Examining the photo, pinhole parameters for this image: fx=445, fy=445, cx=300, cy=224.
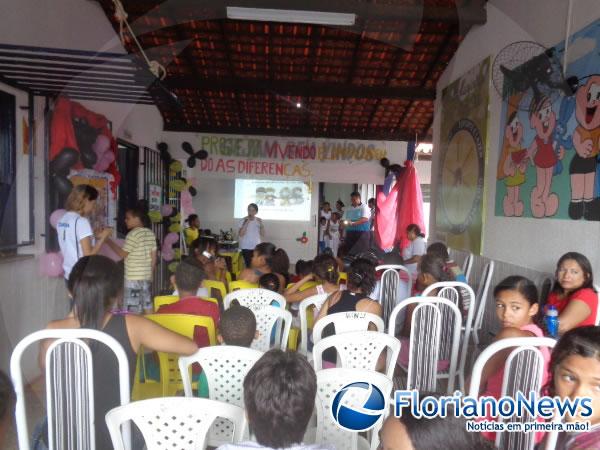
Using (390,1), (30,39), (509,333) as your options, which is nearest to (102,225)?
(30,39)

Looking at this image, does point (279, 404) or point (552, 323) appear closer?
point (279, 404)

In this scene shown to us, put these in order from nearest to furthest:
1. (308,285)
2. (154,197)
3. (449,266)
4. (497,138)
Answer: (308,285)
(449,266)
(497,138)
(154,197)

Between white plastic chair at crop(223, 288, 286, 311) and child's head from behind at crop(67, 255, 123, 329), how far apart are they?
4.16 feet

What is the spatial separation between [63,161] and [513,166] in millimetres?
3830

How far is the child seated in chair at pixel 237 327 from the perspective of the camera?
1.89m

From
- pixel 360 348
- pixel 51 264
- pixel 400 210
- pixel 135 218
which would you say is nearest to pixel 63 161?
pixel 135 218

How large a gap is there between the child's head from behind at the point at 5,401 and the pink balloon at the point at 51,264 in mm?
2696

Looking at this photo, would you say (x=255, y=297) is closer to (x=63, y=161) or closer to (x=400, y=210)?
(x=63, y=161)

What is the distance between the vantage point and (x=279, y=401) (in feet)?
3.62

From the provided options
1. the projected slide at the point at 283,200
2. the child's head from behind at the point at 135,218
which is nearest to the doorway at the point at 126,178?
the child's head from behind at the point at 135,218

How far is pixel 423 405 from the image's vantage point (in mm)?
982

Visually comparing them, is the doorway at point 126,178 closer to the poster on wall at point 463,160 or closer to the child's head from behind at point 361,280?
the child's head from behind at point 361,280

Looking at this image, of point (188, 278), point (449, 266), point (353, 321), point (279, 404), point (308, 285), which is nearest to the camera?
point (279, 404)
